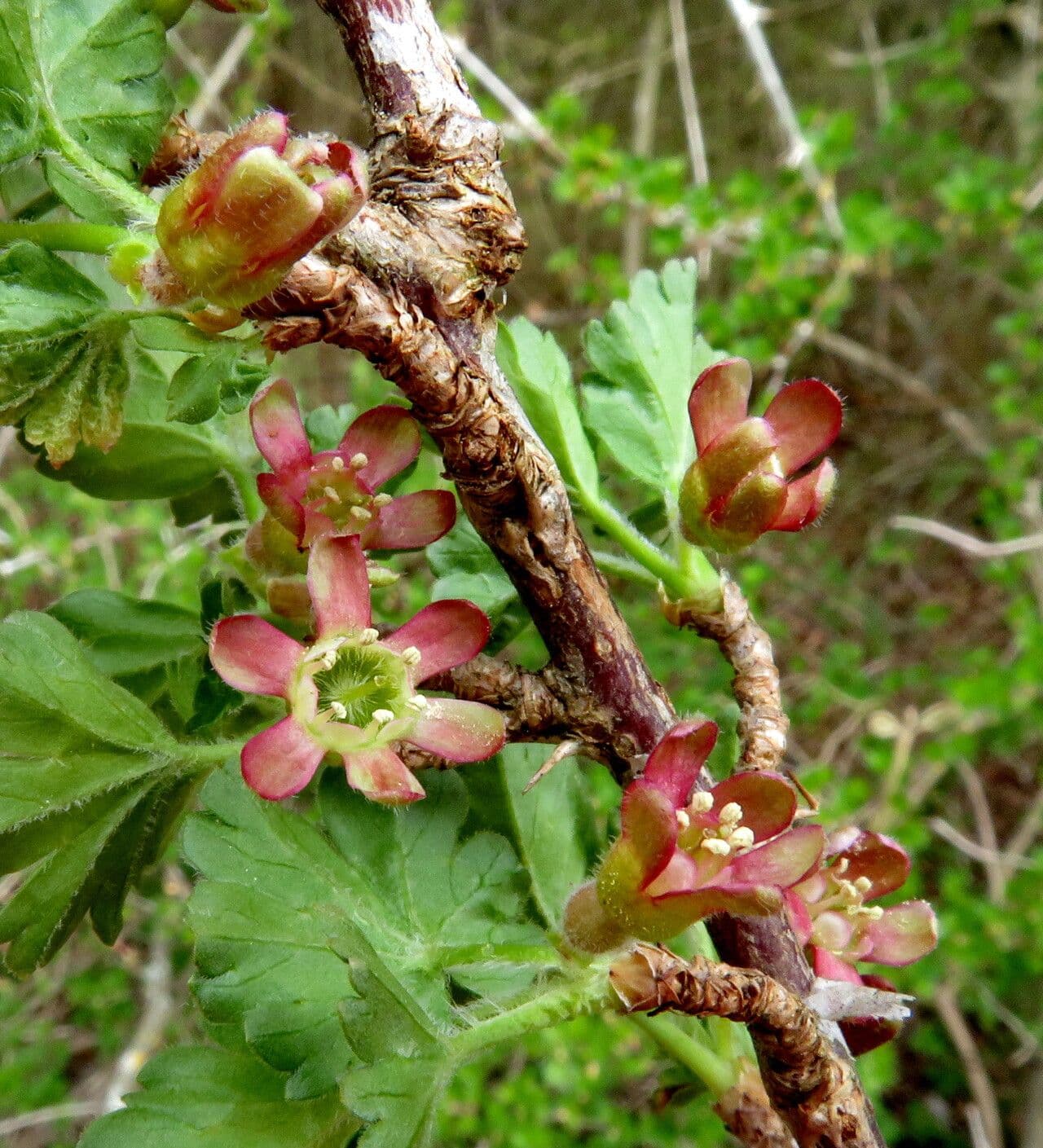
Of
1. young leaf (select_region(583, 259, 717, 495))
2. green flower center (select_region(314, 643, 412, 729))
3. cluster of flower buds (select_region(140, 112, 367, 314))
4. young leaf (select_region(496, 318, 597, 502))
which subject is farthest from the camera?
young leaf (select_region(583, 259, 717, 495))

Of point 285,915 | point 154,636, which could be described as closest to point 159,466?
point 154,636

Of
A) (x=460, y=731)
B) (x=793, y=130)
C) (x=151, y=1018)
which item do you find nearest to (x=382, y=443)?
(x=460, y=731)

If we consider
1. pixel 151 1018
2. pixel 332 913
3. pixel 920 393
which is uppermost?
pixel 332 913

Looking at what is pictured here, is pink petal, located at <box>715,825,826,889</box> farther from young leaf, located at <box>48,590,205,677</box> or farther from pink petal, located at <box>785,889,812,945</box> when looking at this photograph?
young leaf, located at <box>48,590,205,677</box>

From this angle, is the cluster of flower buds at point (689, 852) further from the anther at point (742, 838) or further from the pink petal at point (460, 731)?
the pink petal at point (460, 731)

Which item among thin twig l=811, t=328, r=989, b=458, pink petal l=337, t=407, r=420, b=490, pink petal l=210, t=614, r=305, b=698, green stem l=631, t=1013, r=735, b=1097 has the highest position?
pink petal l=337, t=407, r=420, b=490

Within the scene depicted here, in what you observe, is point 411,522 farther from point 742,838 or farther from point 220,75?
point 220,75

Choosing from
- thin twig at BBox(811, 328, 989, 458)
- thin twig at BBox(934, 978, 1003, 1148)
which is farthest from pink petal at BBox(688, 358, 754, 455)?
thin twig at BBox(811, 328, 989, 458)

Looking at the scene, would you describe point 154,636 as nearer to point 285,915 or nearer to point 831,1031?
point 285,915
